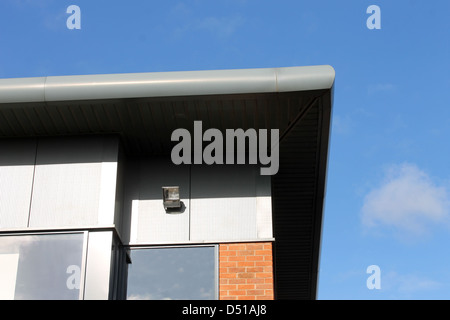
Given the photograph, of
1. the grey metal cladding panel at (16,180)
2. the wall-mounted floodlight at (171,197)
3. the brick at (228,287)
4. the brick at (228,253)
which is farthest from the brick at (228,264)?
the grey metal cladding panel at (16,180)

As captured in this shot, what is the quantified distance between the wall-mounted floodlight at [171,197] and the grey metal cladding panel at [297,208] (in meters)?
1.60

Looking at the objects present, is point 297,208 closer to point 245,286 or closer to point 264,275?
point 264,275

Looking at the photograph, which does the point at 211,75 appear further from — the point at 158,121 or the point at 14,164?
the point at 14,164

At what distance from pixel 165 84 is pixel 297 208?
3.97m

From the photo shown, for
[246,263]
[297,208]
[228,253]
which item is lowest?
[246,263]

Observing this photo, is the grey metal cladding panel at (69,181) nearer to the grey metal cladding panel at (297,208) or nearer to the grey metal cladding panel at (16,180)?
the grey metal cladding panel at (16,180)

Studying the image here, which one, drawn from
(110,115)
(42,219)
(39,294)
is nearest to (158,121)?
(110,115)

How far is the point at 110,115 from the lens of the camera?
9391 mm

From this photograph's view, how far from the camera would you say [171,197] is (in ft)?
32.2

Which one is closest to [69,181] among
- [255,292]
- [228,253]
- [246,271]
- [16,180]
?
[16,180]

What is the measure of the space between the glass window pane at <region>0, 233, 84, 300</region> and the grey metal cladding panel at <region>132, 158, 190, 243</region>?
39.1 inches

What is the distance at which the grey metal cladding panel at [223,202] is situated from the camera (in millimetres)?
9695

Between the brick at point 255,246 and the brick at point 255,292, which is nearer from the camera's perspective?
the brick at point 255,292

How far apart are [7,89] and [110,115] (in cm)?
132
